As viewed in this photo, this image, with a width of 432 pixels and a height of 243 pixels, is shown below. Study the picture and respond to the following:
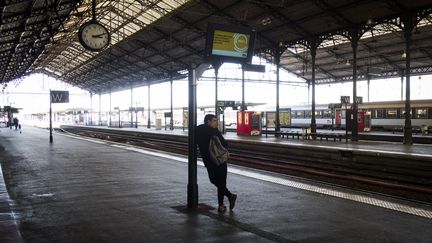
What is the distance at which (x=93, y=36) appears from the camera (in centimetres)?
1271

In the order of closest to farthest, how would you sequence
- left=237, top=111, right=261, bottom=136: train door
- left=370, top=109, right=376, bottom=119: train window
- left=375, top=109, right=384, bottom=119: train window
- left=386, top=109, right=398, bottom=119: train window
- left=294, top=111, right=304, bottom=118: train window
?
left=237, top=111, right=261, bottom=136: train door
left=386, top=109, right=398, bottom=119: train window
left=375, top=109, right=384, bottom=119: train window
left=370, top=109, right=376, bottom=119: train window
left=294, top=111, right=304, bottom=118: train window

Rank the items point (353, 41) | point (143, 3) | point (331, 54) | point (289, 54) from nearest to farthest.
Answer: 1. point (353, 41)
2. point (143, 3)
3. point (331, 54)
4. point (289, 54)

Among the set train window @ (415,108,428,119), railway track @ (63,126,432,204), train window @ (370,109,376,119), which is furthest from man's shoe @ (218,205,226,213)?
train window @ (370,109,376,119)

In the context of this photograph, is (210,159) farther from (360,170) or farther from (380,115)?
(380,115)

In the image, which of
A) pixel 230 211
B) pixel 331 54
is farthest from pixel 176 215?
pixel 331 54

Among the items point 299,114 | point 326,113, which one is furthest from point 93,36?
point 299,114

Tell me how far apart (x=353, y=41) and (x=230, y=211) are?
19850 millimetres

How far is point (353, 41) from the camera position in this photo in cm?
2420

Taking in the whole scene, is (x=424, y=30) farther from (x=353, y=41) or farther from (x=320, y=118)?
(x=320, y=118)

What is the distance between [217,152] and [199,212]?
3.35ft

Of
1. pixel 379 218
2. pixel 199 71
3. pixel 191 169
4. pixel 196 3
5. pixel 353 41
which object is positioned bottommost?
pixel 379 218

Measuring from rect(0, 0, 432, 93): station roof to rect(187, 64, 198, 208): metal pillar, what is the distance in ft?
38.4

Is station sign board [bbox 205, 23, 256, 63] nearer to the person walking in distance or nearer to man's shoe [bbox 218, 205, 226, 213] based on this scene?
the person walking in distance

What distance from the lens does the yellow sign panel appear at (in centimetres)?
695
